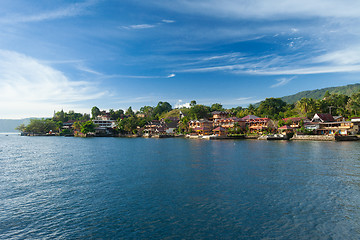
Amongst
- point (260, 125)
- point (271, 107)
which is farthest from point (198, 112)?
point (271, 107)

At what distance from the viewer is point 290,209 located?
16109mm

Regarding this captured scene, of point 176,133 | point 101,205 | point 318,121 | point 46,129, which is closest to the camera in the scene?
point 101,205

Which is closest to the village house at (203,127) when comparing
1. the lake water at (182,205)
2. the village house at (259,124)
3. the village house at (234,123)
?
the village house at (234,123)

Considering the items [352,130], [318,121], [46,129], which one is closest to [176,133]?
[318,121]

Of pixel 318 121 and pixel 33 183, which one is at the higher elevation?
pixel 318 121

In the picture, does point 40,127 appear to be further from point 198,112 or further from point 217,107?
point 217,107

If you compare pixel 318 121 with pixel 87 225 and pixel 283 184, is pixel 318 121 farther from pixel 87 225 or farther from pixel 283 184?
pixel 87 225

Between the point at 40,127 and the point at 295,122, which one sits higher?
the point at 40,127

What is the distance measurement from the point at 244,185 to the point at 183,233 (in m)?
11.5

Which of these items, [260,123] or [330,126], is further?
[260,123]

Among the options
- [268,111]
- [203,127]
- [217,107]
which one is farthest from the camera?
[217,107]

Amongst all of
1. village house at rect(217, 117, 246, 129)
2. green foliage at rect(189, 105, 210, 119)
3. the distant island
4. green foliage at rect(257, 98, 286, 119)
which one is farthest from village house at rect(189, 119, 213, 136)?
green foliage at rect(257, 98, 286, 119)

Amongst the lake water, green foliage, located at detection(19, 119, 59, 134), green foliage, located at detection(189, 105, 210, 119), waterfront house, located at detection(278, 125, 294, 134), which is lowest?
the lake water

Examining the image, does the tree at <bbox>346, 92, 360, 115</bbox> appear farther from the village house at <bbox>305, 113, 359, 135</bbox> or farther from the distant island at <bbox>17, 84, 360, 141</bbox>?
the village house at <bbox>305, 113, 359, 135</bbox>
